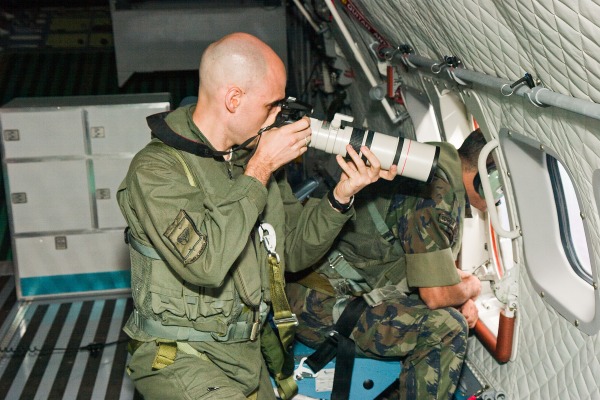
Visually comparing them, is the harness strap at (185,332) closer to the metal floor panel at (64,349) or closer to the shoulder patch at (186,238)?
the shoulder patch at (186,238)

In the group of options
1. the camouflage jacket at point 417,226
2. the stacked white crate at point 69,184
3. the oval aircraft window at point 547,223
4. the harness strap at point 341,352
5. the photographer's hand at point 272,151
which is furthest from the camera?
the stacked white crate at point 69,184

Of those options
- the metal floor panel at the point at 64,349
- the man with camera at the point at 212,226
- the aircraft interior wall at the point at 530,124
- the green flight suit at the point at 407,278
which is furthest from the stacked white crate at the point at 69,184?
the man with camera at the point at 212,226

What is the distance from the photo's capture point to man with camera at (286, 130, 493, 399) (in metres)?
3.39

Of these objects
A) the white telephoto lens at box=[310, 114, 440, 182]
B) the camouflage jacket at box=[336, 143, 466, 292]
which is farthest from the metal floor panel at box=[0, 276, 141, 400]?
the white telephoto lens at box=[310, 114, 440, 182]

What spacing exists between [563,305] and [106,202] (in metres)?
3.45

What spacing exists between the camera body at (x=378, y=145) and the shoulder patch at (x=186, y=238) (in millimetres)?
668

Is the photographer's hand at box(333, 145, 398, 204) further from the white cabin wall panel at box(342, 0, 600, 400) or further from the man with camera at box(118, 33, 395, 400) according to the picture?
the white cabin wall panel at box(342, 0, 600, 400)

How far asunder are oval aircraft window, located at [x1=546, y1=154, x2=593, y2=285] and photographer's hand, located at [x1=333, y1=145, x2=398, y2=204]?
2.42ft

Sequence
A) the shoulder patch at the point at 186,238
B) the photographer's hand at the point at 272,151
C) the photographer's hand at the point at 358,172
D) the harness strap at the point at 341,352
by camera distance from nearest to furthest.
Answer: the shoulder patch at the point at 186,238
the photographer's hand at the point at 272,151
the photographer's hand at the point at 358,172
the harness strap at the point at 341,352

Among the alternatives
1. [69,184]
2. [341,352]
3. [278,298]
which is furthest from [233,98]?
[69,184]

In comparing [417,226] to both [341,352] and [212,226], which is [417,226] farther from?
[212,226]

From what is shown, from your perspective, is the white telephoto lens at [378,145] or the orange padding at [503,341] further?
the orange padding at [503,341]

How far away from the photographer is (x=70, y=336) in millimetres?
5020

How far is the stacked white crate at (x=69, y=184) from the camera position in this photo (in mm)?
5230
